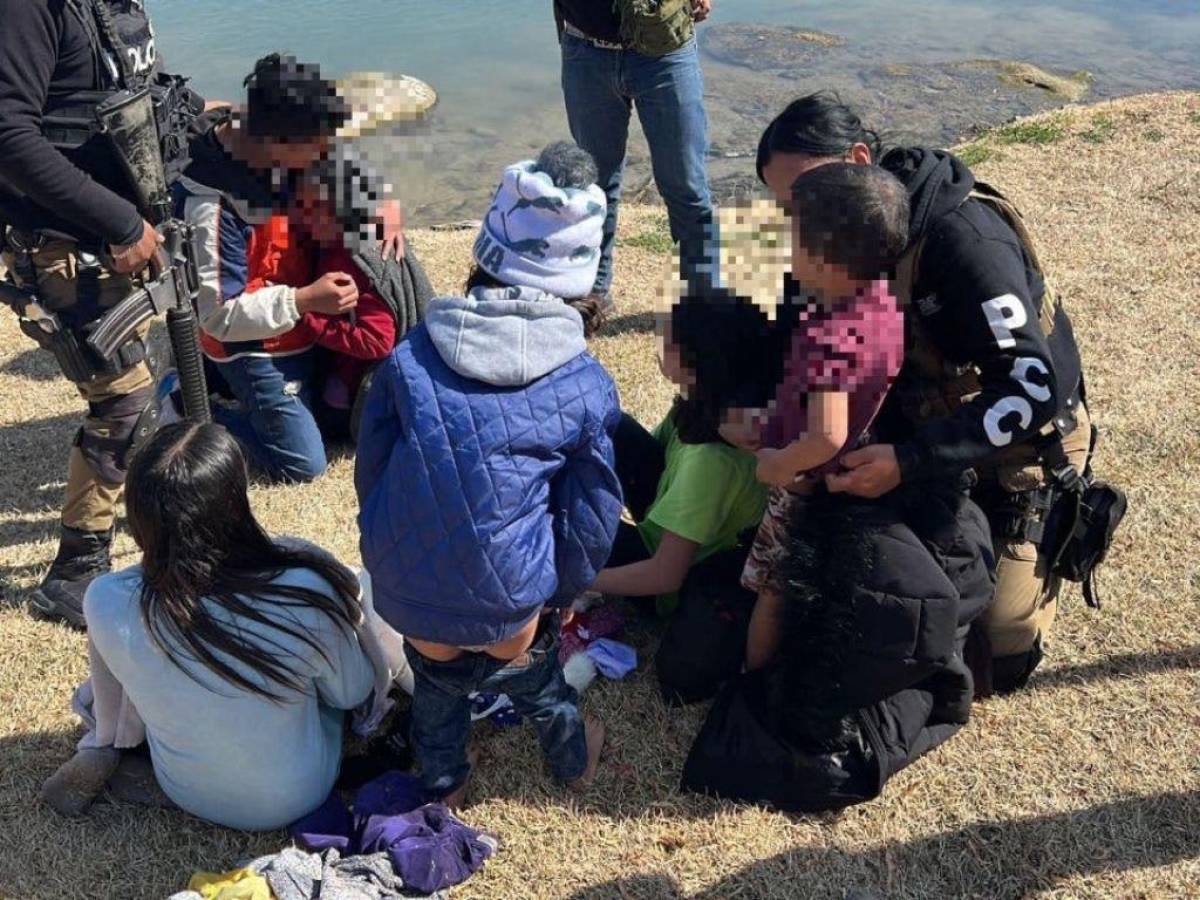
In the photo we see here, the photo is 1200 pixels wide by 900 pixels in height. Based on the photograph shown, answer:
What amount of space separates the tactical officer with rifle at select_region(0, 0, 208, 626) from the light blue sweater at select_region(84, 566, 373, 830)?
90 cm

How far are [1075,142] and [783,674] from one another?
5.64 m

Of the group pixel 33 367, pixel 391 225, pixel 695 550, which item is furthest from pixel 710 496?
pixel 33 367

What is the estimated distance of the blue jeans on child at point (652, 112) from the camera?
172 inches

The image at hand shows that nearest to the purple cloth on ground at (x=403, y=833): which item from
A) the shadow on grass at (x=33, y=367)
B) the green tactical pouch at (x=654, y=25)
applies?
the green tactical pouch at (x=654, y=25)

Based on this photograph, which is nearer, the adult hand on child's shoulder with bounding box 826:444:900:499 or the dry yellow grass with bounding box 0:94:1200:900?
the adult hand on child's shoulder with bounding box 826:444:900:499

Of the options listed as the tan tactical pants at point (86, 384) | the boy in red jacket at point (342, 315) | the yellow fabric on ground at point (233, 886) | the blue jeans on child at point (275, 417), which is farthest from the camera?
the blue jeans on child at point (275, 417)

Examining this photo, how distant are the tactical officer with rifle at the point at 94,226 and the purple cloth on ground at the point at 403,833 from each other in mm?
1151

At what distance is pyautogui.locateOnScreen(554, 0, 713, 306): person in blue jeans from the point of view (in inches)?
171

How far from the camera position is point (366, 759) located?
268 cm

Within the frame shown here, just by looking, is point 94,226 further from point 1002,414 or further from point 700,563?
point 1002,414

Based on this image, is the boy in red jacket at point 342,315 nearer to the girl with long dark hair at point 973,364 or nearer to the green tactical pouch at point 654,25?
the girl with long dark hair at point 973,364

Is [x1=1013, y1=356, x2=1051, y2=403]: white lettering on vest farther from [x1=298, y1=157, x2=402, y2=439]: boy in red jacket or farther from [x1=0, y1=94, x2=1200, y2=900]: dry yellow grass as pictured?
[x1=298, y1=157, x2=402, y2=439]: boy in red jacket

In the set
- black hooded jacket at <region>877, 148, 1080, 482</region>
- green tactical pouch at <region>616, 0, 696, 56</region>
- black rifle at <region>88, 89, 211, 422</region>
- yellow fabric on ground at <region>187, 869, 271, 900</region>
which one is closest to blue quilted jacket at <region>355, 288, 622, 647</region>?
yellow fabric on ground at <region>187, 869, 271, 900</region>

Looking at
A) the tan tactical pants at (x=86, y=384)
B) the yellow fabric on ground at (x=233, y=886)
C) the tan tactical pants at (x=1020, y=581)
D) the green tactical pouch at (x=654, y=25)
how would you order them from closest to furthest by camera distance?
the yellow fabric on ground at (x=233, y=886) → the tan tactical pants at (x=1020, y=581) → the tan tactical pants at (x=86, y=384) → the green tactical pouch at (x=654, y=25)
